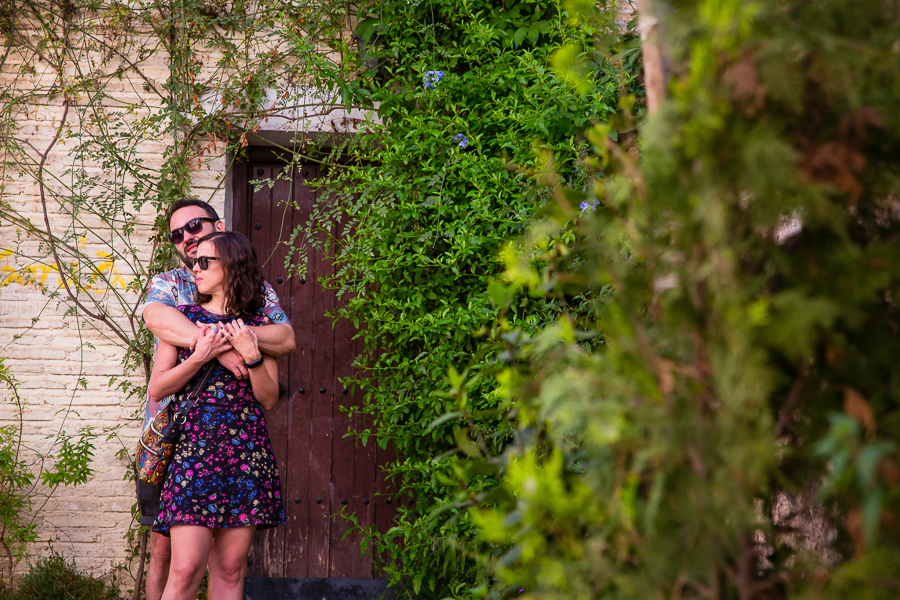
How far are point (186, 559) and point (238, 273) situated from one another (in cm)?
105

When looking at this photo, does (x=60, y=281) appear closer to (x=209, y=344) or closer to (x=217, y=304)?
(x=217, y=304)

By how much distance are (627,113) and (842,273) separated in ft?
1.63

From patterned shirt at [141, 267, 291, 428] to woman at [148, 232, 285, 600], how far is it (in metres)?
0.10

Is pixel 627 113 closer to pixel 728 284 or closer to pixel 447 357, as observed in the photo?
pixel 728 284

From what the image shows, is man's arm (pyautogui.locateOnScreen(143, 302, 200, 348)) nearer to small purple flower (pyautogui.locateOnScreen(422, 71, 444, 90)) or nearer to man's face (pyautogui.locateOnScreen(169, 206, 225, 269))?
man's face (pyautogui.locateOnScreen(169, 206, 225, 269))

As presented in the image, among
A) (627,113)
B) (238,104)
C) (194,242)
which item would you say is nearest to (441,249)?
(194,242)

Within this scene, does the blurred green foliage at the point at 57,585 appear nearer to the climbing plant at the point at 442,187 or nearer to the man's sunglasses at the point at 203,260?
the climbing plant at the point at 442,187

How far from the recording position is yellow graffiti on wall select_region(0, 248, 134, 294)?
3521 mm

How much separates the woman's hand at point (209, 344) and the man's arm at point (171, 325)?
1.7 inches

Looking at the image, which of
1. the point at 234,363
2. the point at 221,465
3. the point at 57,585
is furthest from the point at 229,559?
the point at 57,585

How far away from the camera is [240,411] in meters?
2.54

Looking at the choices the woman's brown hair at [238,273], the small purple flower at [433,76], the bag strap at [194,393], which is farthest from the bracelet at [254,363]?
the small purple flower at [433,76]

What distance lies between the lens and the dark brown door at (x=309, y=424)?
363 centimetres

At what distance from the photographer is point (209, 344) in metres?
2.48
